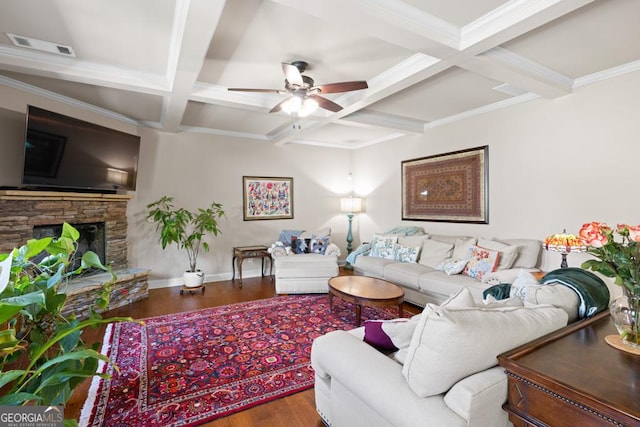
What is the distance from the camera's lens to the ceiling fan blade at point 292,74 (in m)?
2.44

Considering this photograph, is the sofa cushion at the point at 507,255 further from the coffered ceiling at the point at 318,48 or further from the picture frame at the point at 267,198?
the picture frame at the point at 267,198

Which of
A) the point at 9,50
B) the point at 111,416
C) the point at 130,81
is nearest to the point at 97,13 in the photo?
the point at 130,81

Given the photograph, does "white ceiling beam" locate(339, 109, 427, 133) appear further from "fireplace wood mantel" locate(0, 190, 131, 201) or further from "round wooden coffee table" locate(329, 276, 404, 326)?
"fireplace wood mantel" locate(0, 190, 131, 201)

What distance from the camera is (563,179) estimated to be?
3406mm

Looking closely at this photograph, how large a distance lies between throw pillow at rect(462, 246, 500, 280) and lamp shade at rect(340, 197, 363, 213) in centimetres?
281

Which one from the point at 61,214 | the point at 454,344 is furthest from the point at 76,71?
the point at 454,344

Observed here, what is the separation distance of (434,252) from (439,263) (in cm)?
21

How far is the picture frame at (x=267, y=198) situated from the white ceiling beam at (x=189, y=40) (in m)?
2.34

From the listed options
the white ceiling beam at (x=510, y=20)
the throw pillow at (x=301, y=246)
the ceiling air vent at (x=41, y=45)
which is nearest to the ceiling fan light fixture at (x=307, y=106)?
the white ceiling beam at (x=510, y=20)

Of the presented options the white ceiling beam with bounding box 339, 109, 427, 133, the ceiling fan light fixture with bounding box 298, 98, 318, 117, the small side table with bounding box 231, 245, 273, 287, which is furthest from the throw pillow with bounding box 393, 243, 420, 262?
the ceiling fan light fixture with bounding box 298, 98, 318, 117

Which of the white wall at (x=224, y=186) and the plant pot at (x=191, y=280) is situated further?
the white wall at (x=224, y=186)

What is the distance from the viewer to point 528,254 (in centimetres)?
355

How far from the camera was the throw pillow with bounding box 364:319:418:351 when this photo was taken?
153 cm

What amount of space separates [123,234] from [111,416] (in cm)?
312
